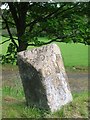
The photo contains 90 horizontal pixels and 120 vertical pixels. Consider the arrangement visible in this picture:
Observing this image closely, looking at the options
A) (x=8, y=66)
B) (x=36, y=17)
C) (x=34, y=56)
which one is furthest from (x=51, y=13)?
(x=34, y=56)

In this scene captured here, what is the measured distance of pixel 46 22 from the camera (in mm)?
12062

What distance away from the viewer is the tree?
1190cm

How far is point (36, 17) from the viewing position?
12.8 metres

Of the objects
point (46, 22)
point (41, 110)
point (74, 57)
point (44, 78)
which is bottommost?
point (74, 57)

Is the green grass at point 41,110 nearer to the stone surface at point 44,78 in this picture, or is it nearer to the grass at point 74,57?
the stone surface at point 44,78

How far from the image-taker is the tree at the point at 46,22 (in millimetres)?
11898

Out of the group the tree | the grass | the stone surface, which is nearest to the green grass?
the stone surface

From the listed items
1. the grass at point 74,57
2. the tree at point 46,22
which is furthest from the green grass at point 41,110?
the grass at point 74,57

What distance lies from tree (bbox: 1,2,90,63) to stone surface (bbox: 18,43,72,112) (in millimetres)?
6053

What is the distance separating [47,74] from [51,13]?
751 cm

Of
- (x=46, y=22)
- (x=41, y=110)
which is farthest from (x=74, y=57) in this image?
(x=41, y=110)

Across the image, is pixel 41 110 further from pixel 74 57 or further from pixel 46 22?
pixel 74 57

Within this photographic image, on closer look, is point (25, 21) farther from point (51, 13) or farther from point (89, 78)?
point (89, 78)

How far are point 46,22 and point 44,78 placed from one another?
695cm
